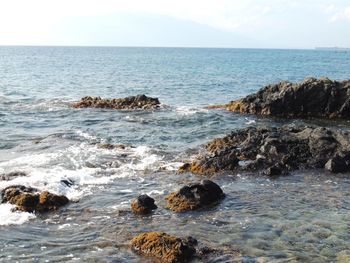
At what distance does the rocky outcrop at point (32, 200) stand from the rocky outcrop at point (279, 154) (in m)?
7.84

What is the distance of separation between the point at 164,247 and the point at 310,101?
3089 cm

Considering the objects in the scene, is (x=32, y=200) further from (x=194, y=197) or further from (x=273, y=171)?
(x=273, y=171)

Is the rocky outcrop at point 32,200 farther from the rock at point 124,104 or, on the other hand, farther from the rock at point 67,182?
the rock at point 124,104

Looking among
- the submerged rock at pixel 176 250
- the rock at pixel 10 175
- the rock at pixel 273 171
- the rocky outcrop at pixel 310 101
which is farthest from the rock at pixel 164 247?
the rocky outcrop at pixel 310 101

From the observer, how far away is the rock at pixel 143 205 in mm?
19125

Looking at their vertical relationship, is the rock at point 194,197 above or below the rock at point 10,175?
above

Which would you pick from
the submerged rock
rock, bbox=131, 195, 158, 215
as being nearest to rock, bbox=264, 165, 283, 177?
rock, bbox=131, 195, 158, 215

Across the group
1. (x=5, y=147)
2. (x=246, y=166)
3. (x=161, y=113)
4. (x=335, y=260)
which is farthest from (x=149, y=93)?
(x=335, y=260)

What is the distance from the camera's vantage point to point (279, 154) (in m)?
26.7

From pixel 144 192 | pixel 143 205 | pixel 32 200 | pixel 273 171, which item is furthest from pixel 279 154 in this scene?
pixel 32 200

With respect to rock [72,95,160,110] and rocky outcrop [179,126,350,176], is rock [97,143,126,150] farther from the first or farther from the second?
rock [72,95,160,110]

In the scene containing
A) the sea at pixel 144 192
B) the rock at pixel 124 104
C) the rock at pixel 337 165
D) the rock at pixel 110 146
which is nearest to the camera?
the sea at pixel 144 192

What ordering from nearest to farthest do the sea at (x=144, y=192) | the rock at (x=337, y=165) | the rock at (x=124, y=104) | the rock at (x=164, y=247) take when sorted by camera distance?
the rock at (x=164, y=247), the sea at (x=144, y=192), the rock at (x=337, y=165), the rock at (x=124, y=104)

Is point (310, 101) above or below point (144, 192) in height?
above
